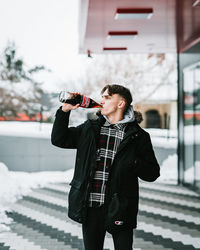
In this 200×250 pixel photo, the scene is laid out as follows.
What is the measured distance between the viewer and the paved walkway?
398cm

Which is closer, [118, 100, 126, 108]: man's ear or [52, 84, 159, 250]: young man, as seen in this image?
[52, 84, 159, 250]: young man

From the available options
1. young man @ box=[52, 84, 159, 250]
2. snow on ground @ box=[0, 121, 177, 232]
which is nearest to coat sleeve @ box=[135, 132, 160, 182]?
young man @ box=[52, 84, 159, 250]

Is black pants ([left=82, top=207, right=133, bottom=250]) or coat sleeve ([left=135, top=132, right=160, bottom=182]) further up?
coat sleeve ([left=135, top=132, right=160, bottom=182])

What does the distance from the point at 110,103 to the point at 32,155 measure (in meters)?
7.55

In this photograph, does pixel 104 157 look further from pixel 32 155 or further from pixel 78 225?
pixel 32 155

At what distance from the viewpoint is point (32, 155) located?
929 centimetres

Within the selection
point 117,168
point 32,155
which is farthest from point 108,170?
point 32,155

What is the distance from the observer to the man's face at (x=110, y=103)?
2084 mm

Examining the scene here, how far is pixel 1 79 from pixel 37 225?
22.7 feet

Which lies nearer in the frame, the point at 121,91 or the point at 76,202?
the point at 76,202

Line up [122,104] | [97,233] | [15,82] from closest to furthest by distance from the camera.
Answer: [97,233] < [122,104] < [15,82]

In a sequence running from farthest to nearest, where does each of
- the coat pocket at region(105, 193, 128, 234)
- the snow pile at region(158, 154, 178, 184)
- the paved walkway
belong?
1. the snow pile at region(158, 154, 178, 184)
2. the paved walkway
3. the coat pocket at region(105, 193, 128, 234)

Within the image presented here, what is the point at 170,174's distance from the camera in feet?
31.7

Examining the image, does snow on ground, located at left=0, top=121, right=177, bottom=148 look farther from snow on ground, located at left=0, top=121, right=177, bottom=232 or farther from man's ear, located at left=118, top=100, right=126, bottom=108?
man's ear, located at left=118, top=100, right=126, bottom=108
